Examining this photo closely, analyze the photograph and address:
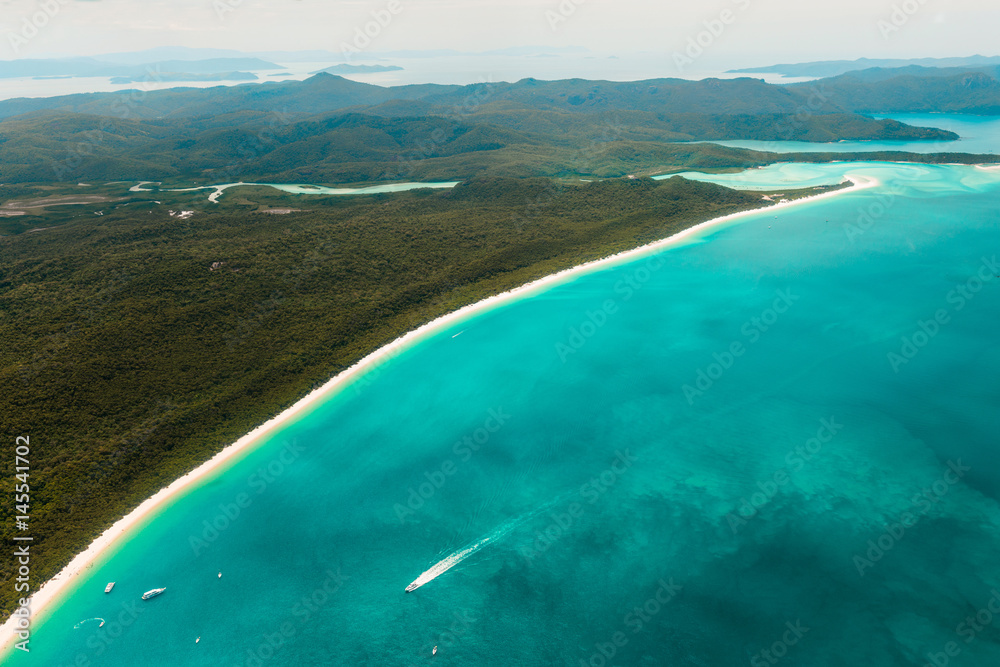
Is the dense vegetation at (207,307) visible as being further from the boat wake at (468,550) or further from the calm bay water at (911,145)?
the calm bay water at (911,145)

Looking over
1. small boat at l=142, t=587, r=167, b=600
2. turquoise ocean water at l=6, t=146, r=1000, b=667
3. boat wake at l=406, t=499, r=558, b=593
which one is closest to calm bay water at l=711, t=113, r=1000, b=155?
turquoise ocean water at l=6, t=146, r=1000, b=667

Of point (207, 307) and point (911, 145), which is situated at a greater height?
point (911, 145)

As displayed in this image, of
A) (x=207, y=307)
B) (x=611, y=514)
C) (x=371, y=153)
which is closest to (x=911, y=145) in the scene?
(x=371, y=153)

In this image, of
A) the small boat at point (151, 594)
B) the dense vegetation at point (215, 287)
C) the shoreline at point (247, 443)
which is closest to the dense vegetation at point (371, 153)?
the dense vegetation at point (215, 287)

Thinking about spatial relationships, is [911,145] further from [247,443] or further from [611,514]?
[247,443]

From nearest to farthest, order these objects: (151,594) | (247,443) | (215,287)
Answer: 1. (151,594)
2. (247,443)
3. (215,287)

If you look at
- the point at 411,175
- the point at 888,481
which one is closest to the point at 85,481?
the point at 888,481

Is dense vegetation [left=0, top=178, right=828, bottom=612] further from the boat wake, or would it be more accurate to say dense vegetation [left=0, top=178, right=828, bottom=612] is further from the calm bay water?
the calm bay water
